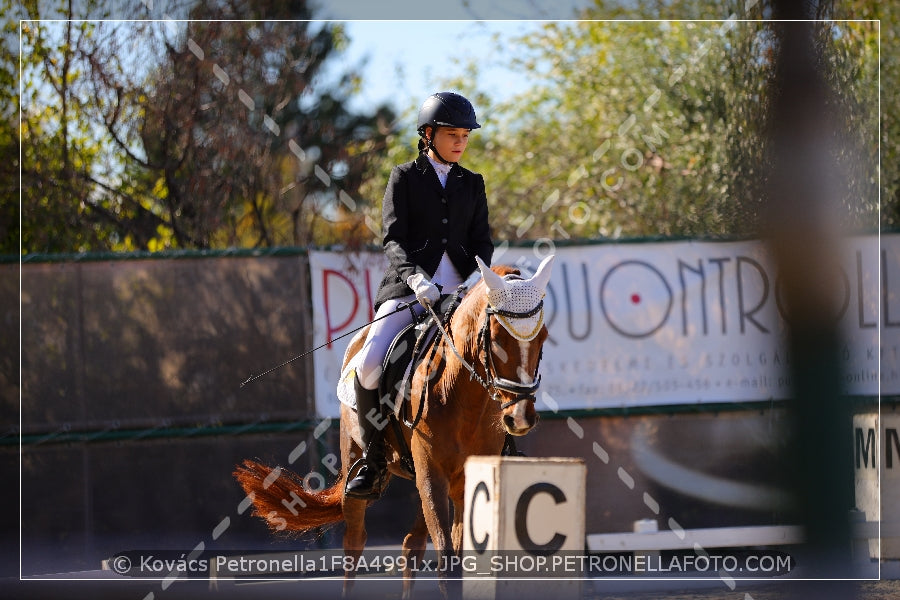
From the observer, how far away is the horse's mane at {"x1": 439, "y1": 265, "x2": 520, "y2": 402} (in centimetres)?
533

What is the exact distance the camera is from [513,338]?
5.02 metres

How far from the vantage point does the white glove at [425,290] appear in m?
5.66

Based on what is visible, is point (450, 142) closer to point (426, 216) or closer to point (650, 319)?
point (426, 216)

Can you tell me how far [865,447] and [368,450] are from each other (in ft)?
13.7

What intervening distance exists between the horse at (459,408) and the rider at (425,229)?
23 centimetres

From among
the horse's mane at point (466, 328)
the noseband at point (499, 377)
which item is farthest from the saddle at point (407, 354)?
the noseband at point (499, 377)

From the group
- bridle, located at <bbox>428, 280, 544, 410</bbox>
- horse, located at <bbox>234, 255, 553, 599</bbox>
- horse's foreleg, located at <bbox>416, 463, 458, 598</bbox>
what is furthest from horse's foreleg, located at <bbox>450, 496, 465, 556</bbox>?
bridle, located at <bbox>428, 280, 544, 410</bbox>

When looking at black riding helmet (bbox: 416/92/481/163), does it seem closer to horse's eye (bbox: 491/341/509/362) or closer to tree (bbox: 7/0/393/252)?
horse's eye (bbox: 491/341/509/362)

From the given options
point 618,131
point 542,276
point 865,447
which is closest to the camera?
point 542,276

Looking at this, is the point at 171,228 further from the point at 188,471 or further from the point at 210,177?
the point at 188,471

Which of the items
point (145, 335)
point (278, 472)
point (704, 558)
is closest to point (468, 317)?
point (278, 472)

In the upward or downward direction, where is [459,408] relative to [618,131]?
downward

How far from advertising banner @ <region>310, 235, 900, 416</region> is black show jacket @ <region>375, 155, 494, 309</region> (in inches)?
120

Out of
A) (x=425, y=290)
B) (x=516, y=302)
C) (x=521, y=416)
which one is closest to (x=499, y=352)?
(x=516, y=302)
